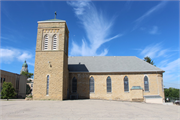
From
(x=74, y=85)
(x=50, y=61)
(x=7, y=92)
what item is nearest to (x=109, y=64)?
(x=74, y=85)

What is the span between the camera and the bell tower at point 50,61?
65.7 ft

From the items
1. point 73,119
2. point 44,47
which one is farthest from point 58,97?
point 73,119

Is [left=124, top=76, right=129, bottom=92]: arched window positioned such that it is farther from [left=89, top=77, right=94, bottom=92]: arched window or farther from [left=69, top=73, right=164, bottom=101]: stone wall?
[left=89, top=77, right=94, bottom=92]: arched window

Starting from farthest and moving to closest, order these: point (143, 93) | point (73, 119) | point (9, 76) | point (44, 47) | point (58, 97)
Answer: point (9, 76) < point (143, 93) < point (44, 47) < point (58, 97) < point (73, 119)

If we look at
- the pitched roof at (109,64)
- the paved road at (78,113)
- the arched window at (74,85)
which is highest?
the pitched roof at (109,64)

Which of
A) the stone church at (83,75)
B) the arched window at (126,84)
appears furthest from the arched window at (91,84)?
the arched window at (126,84)

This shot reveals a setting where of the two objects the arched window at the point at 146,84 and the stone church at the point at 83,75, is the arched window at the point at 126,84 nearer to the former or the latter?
the stone church at the point at 83,75

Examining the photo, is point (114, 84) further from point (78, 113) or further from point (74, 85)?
point (78, 113)

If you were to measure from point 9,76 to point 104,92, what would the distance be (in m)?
20.6

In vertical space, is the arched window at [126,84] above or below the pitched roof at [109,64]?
below

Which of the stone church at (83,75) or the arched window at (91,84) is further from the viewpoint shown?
the arched window at (91,84)

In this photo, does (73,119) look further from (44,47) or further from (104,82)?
(104,82)

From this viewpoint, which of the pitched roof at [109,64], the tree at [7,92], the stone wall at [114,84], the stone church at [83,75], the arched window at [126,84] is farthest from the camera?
the pitched roof at [109,64]

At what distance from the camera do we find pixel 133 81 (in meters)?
25.2
